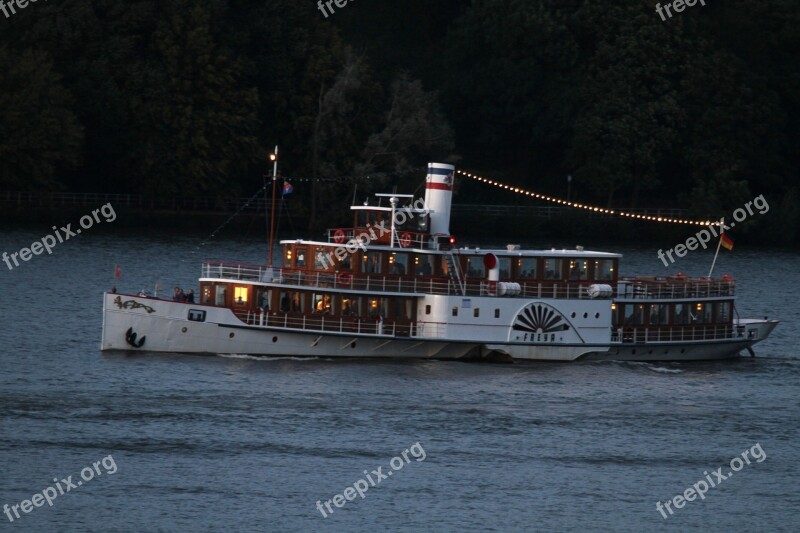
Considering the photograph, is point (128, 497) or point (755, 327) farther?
point (755, 327)

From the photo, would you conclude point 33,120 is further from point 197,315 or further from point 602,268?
point 602,268

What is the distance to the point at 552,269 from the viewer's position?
6862 centimetres

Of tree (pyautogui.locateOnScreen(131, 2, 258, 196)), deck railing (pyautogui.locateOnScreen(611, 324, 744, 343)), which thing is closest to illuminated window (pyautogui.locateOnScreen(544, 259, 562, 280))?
deck railing (pyautogui.locateOnScreen(611, 324, 744, 343))

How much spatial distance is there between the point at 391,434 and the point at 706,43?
75875 millimetres

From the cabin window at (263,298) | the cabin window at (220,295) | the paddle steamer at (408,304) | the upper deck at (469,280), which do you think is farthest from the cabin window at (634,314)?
the cabin window at (220,295)

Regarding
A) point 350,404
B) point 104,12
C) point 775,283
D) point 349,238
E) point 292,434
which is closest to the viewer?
point 292,434

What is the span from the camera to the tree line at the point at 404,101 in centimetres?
11531

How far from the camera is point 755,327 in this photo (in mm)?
72750

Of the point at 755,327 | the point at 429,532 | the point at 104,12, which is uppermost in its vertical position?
the point at 104,12

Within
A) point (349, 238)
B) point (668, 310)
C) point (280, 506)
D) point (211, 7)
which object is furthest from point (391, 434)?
point (211, 7)

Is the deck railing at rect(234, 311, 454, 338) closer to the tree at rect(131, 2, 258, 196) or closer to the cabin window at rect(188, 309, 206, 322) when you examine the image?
the cabin window at rect(188, 309, 206, 322)

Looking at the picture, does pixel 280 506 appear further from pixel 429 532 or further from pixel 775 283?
pixel 775 283

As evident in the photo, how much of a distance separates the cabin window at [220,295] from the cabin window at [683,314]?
58.9ft

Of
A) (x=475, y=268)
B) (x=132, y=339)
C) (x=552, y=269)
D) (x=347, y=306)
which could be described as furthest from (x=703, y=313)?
(x=132, y=339)
